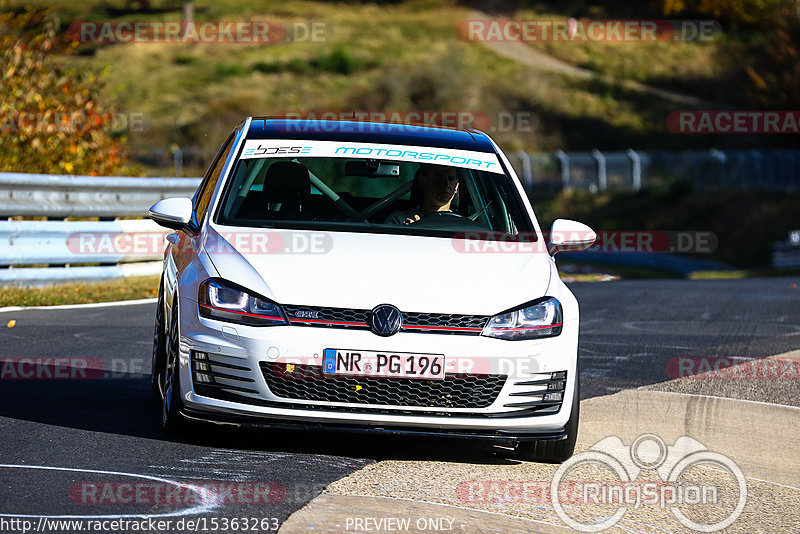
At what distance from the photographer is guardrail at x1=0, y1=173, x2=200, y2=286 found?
13516mm

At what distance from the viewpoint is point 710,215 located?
4241 centimetres

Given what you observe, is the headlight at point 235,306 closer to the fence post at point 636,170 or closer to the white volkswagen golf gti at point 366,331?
the white volkswagen golf gti at point 366,331

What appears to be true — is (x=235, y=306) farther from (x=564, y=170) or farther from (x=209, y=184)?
(x=564, y=170)

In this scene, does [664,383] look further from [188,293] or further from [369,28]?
[369,28]

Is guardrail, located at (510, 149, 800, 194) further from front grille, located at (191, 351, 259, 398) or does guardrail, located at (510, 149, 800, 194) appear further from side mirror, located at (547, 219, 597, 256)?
front grille, located at (191, 351, 259, 398)

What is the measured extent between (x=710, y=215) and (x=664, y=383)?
3406 centimetres

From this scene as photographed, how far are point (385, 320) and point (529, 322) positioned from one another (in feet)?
2.36

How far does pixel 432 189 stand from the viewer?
784 cm

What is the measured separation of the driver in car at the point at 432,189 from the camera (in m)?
7.79

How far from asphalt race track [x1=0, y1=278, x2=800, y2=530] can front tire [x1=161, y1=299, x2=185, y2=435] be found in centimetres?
9

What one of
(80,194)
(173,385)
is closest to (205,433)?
(173,385)

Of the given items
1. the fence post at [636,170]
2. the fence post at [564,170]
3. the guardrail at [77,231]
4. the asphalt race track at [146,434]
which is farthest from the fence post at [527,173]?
the asphalt race track at [146,434]

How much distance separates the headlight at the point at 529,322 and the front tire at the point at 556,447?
12.3 inches

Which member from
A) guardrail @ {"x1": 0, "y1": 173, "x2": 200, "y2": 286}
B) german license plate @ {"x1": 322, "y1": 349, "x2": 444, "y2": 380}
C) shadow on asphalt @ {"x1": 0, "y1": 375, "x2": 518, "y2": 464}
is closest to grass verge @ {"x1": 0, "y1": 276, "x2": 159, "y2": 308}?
guardrail @ {"x1": 0, "y1": 173, "x2": 200, "y2": 286}
